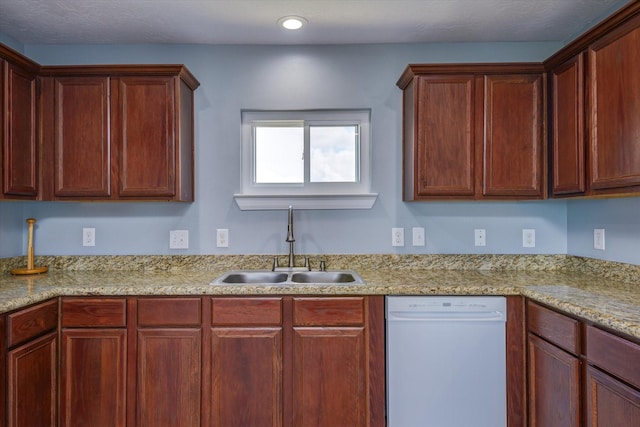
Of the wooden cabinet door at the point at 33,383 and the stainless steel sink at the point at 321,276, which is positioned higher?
the stainless steel sink at the point at 321,276

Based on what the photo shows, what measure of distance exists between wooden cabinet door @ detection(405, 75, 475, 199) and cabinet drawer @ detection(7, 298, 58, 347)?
2.08 m

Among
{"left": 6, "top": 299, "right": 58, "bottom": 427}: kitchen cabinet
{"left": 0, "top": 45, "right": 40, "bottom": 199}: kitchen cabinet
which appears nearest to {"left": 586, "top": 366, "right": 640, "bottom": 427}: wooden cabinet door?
{"left": 6, "top": 299, "right": 58, "bottom": 427}: kitchen cabinet

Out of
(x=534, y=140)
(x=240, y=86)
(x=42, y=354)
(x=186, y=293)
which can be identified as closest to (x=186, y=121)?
(x=240, y=86)

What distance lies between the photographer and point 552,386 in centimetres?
162

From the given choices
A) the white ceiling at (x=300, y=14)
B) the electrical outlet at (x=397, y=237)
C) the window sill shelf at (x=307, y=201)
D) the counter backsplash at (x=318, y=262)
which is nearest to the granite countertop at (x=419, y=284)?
the counter backsplash at (x=318, y=262)

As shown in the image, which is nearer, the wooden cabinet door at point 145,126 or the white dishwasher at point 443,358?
the white dishwasher at point 443,358

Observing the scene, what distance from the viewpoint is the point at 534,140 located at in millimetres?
2111

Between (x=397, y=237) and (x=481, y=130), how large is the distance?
85 centimetres

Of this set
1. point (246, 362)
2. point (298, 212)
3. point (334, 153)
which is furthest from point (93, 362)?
point (334, 153)

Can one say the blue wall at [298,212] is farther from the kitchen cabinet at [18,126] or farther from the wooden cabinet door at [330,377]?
the wooden cabinet door at [330,377]

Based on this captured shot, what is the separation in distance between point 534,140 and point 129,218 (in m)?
2.63

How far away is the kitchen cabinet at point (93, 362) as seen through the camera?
5.97 ft

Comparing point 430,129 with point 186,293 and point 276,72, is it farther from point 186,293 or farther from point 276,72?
point 186,293

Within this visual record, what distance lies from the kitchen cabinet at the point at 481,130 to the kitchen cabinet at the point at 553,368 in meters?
0.76
